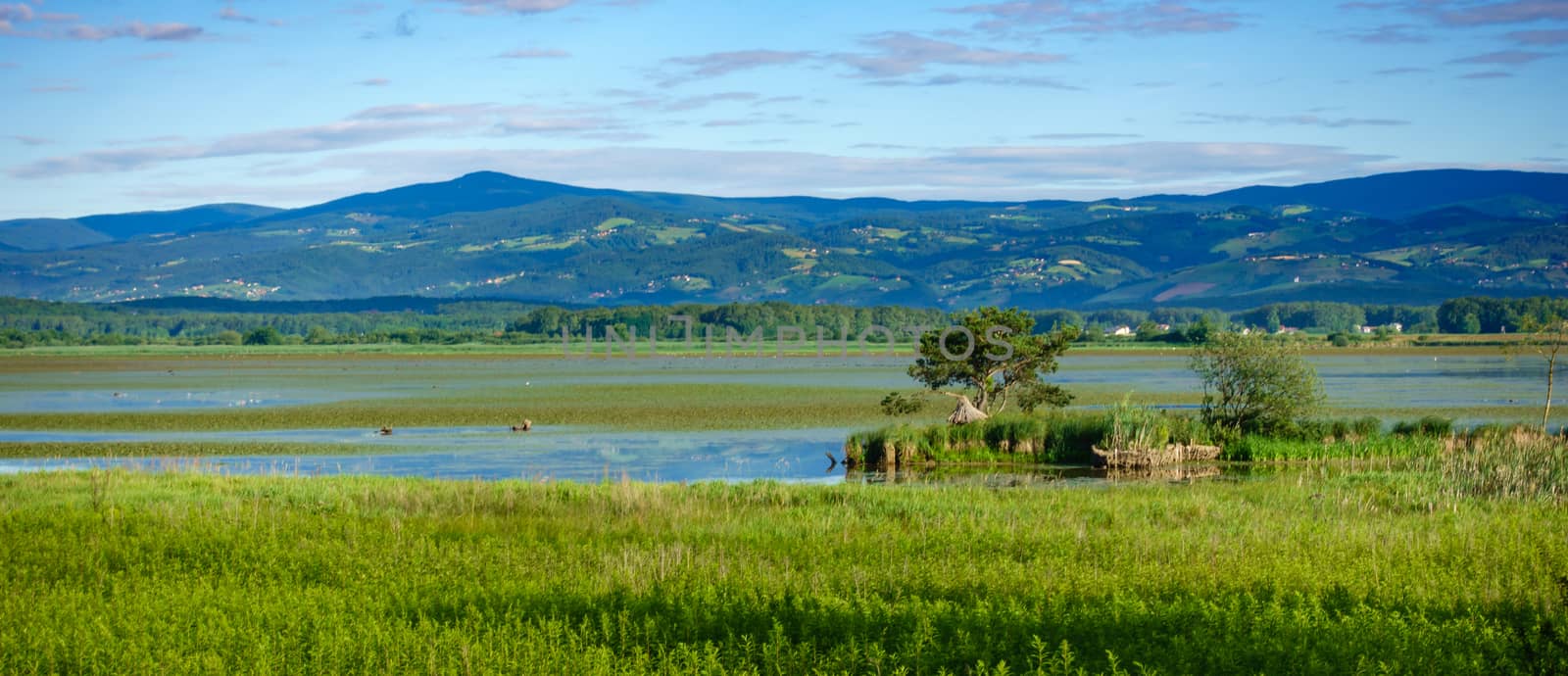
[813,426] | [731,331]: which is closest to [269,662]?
[813,426]

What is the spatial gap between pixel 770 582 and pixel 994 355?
2602 cm

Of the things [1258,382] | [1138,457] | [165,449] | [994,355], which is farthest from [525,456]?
[1258,382]

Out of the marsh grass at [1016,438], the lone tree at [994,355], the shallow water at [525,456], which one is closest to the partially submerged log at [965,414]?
the marsh grass at [1016,438]

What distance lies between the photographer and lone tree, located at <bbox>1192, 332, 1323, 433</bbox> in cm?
3628

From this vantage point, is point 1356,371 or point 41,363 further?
point 41,363

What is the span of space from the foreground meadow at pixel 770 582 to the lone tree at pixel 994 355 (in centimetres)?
1568

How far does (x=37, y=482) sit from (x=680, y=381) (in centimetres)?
5593

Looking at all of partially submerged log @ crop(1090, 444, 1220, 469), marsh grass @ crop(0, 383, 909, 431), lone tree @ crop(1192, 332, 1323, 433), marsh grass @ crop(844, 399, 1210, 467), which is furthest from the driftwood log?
marsh grass @ crop(0, 383, 909, 431)

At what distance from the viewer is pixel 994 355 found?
40.2 meters

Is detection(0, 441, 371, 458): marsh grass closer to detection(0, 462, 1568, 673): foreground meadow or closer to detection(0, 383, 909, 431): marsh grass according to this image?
detection(0, 383, 909, 431): marsh grass

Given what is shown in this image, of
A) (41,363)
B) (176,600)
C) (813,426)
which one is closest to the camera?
(176,600)

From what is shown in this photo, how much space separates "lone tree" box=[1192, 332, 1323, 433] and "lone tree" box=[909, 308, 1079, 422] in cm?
477

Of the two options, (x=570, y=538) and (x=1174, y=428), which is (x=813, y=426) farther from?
(x=570, y=538)

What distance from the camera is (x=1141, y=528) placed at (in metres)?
19.9
